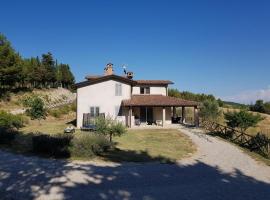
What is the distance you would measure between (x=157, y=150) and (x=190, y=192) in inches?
349

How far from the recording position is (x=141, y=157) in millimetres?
16047

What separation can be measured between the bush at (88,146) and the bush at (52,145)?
1.19 feet

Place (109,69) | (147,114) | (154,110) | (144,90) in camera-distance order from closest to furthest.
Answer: (154,110) < (147,114) < (144,90) < (109,69)

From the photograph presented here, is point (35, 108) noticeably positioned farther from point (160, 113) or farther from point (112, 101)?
point (160, 113)

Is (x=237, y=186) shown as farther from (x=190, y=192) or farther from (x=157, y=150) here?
(x=157, y=150)

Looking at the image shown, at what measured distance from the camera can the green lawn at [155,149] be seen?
15828 millimetres

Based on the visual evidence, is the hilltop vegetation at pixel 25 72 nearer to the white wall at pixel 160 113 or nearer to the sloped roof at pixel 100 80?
the sloped roof at pixel 100 80

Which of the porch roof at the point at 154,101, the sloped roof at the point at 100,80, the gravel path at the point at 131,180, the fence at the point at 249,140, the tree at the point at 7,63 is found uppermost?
the tree at the point at 7,63

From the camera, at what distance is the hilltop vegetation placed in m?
53.3

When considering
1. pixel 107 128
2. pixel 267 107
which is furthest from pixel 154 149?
pixel 267 107

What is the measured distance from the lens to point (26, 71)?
64.2 metres

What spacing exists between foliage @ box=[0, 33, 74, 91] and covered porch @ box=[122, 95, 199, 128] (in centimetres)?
3059

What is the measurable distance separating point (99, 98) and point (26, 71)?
126 ft

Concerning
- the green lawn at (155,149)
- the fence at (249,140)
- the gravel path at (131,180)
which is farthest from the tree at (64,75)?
the gravel path at (131,180)
